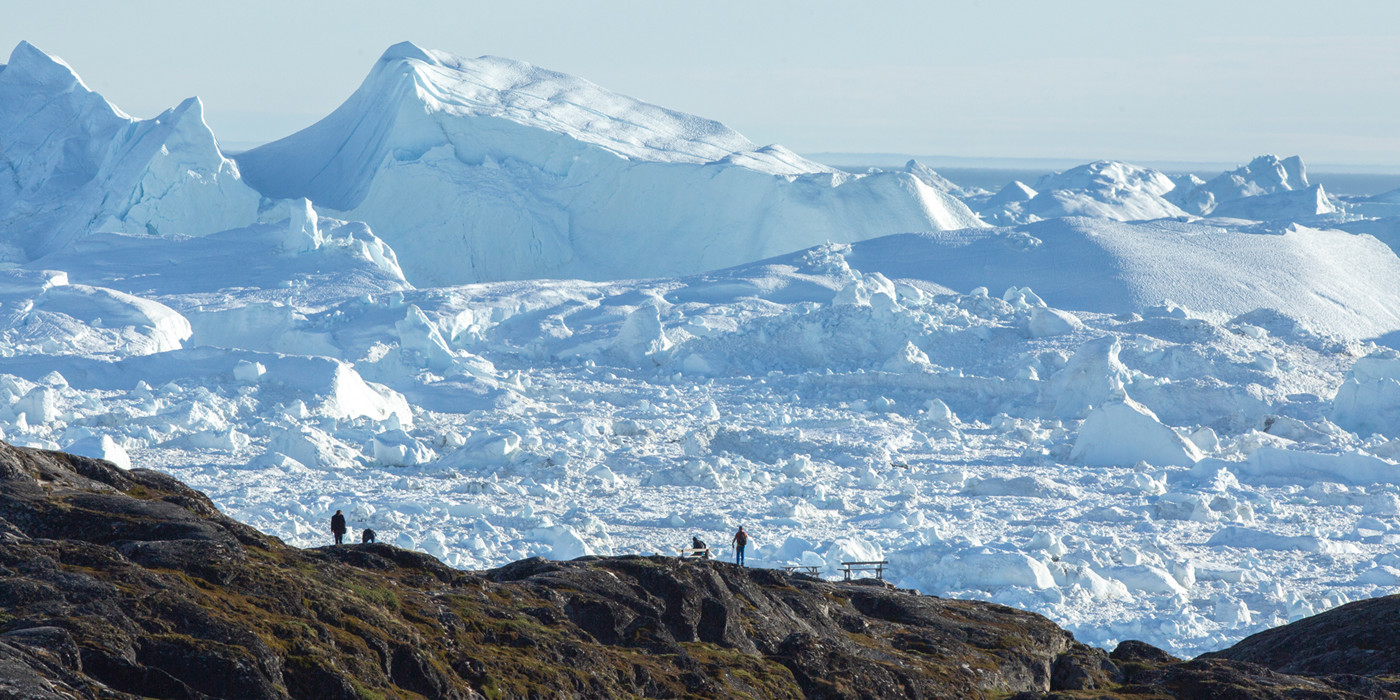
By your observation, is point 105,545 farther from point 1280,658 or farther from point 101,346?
point 101,346

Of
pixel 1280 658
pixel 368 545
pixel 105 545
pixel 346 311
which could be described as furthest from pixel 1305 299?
pixel 105 545

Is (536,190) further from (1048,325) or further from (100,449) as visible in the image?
(100,449)

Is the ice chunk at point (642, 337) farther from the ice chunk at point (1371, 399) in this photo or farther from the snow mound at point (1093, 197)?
the snow mound at point (1093, 197)

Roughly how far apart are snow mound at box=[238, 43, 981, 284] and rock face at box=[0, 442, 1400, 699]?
4098 cm

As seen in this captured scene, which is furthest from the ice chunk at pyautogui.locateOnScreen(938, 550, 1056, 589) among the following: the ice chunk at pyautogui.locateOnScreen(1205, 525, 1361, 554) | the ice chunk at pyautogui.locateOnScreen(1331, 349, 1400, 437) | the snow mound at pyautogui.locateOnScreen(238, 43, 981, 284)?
the snow mound at pyautogui.locateOnScreen(238, 43, 981, 284)

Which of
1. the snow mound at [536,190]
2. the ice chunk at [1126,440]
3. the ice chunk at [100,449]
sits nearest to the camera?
the ice chunk at [100,449]

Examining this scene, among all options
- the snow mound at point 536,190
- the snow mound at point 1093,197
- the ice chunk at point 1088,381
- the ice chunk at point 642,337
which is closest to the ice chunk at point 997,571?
the ice chunk at point 1088,381

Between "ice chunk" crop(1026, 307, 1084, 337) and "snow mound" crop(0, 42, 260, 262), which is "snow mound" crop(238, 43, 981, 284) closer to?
"snow mound" crop(0, 42, 260, 262)

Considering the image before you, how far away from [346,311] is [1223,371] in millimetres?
25727

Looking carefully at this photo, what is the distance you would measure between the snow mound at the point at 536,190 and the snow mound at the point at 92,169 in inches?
196

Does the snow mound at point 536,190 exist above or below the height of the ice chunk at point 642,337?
above

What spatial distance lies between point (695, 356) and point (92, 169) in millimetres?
29165

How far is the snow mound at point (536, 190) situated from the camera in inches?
2127

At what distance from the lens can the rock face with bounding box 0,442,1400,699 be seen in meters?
8.28
